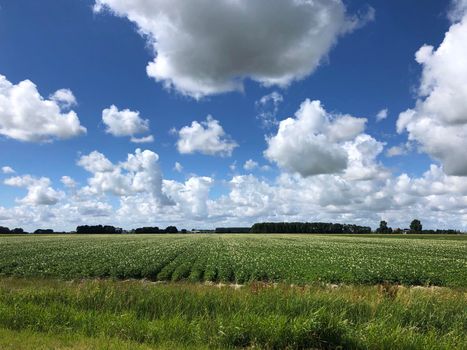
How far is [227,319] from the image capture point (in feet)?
31.7

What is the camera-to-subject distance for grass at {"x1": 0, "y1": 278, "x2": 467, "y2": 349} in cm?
853

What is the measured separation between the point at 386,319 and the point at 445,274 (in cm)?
2137

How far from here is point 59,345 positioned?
7.99 metres

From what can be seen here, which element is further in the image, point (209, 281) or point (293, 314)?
point (209, 281)

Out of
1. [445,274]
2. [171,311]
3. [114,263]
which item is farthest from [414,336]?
[114,263]

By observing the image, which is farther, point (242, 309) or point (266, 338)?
point (242, 309)

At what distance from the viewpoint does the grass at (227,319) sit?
8531 mm

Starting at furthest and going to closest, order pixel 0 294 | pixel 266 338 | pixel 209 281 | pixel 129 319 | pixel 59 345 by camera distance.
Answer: pixel 209 281, pixel 0 294, pixel 129 319, pixel 266 338, pixel 59 345

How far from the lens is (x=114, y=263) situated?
35094 millimetres

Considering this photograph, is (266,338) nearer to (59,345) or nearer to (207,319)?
(207,319)

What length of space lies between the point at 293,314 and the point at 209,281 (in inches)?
615

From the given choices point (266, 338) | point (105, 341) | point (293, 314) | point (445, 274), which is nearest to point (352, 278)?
point (445, 274)

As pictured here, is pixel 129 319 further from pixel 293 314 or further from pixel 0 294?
pixel 0 294

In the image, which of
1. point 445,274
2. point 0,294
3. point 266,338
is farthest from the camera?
point 445,274
